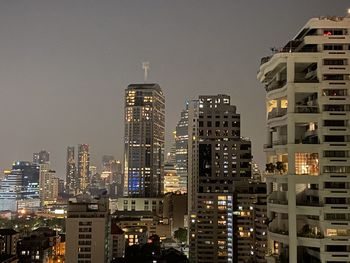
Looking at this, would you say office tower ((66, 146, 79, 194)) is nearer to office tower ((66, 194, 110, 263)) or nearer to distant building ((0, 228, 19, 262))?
distant building ((0, 228, 19, 262))

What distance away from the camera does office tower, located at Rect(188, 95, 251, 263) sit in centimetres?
3934

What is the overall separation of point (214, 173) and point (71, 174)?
69.4m

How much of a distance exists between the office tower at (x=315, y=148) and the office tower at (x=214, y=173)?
84.9 feet

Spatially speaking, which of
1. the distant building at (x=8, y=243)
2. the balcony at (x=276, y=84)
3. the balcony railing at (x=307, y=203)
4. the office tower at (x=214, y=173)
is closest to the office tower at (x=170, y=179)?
the office tower at (x=214, y=173)

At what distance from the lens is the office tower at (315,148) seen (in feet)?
36.2

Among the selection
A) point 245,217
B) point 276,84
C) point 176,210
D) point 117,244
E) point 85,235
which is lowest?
point 117,244

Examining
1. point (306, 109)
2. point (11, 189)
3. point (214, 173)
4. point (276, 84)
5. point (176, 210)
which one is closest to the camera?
point (306, 109)

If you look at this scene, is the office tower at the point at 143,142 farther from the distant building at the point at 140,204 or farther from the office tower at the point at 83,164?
the office tower at the point at 83,164

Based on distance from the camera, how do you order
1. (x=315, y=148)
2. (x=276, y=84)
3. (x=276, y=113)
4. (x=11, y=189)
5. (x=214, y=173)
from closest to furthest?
(x=315, y=148), (x=276, y=113), (x=276, y=84), (x=214, y=173), (x=11, y=189)

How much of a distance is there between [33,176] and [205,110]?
6487cm

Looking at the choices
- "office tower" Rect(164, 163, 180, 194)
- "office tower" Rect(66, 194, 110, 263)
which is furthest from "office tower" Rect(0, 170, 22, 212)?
"office tower" Rect(66, 194, 110, 263)

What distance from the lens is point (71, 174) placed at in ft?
358

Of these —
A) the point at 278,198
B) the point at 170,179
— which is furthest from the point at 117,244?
the point at 170,179

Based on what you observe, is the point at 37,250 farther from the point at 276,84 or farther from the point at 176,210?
the point at 176,210
